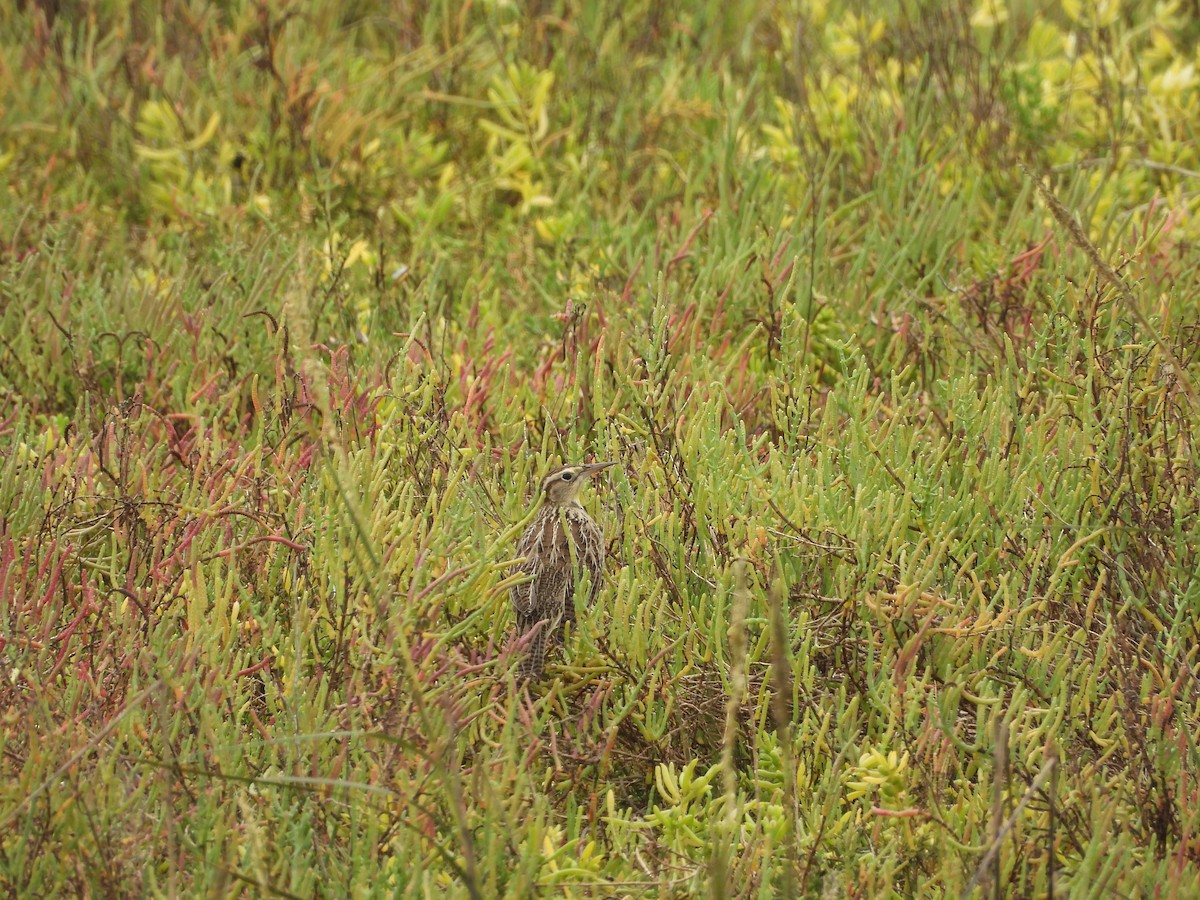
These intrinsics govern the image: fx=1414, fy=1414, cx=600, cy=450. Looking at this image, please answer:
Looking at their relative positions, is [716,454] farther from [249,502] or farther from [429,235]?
[429,235]

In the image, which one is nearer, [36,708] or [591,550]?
[36,708]

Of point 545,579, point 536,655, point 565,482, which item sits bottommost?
point 536,655

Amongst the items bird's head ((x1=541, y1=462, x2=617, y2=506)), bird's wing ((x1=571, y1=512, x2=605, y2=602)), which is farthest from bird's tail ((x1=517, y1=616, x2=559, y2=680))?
bird's head ((x1=541, y1=462, x2=617, y2=506))

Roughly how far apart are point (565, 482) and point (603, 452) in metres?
0.39

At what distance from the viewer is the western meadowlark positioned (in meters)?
3.47

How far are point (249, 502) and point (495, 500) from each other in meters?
0.67

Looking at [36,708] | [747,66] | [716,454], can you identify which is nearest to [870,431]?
[716,454]

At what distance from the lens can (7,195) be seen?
587 cm

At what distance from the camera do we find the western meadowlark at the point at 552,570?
3.47m

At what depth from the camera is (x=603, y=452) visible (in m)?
4.17

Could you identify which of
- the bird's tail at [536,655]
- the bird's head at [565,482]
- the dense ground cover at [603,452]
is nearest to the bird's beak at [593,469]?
the bird's head at [565,482]

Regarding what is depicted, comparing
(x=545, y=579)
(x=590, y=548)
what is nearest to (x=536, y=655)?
(x=545, y=579)

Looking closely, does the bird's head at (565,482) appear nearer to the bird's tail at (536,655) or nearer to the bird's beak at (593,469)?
the bird's beak at (593,469)

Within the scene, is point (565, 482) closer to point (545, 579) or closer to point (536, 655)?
point (545, 579)
